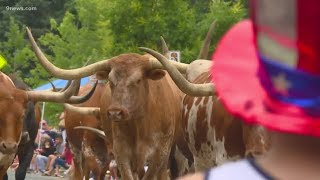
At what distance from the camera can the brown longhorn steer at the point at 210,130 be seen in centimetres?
1002

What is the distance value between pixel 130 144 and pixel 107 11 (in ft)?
53.6

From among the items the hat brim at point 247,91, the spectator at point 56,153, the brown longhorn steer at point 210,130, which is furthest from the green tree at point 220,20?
the hat brim at point 247,91

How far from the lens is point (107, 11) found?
28.1 metres

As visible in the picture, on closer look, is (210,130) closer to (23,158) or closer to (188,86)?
(188,86)

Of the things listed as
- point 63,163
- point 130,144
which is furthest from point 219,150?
point 63,163

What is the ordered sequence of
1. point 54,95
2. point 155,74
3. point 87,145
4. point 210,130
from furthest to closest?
point 87,145 < point 54,95 < point 155,74 < point 210,130

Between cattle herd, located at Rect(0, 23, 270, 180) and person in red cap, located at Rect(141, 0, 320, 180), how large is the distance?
8011mm

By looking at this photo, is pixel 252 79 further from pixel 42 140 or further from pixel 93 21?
pixel 93 21

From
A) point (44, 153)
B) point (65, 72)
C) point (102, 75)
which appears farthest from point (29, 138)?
point (44, 153)

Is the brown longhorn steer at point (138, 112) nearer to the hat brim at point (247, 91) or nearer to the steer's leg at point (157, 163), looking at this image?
the steer's leg at point (157, 163)

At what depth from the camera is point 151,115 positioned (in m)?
12.3

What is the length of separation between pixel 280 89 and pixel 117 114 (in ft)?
31.4

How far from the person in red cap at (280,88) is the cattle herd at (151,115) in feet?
26.3

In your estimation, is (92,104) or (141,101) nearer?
(141,101)
